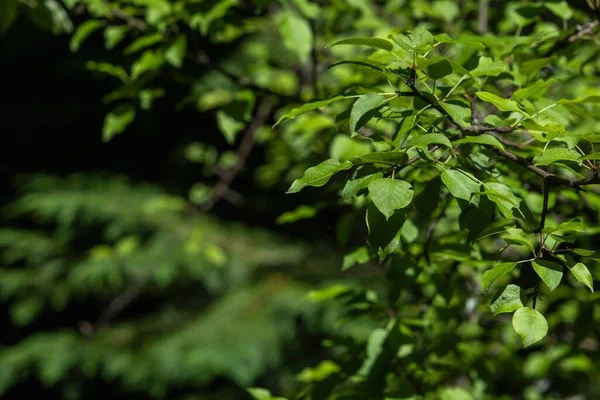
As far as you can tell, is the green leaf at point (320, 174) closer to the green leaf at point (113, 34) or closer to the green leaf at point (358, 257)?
the green leaf at point (358, 257)

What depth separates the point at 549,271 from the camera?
691 millimetres

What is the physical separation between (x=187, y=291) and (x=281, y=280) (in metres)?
1.10

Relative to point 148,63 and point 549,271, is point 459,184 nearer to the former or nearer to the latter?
point 549,271

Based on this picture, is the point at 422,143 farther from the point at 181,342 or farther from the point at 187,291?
the point at 187,291

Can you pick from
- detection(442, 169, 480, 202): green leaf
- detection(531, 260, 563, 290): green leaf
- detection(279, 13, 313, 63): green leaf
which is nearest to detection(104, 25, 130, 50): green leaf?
detection(279, 13, 313, 63): green leaf

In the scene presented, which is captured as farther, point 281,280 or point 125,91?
point 281,280

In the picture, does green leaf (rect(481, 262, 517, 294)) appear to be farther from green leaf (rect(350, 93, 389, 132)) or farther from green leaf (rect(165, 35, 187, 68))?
green leaf (rect(165, 35, 187, 68))

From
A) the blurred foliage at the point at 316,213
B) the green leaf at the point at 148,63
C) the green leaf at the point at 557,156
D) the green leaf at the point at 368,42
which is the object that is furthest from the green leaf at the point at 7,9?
the green leaf at the point at 557,156

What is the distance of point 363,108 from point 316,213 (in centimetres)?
126

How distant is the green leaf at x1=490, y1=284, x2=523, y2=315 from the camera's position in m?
0.69

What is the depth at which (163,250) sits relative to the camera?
3.77 meters

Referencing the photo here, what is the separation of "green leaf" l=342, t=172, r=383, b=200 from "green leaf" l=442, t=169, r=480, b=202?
8 centimetres

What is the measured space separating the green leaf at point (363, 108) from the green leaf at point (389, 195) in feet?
0.39

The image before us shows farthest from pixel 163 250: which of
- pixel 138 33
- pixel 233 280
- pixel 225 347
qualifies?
pixel 138 33
